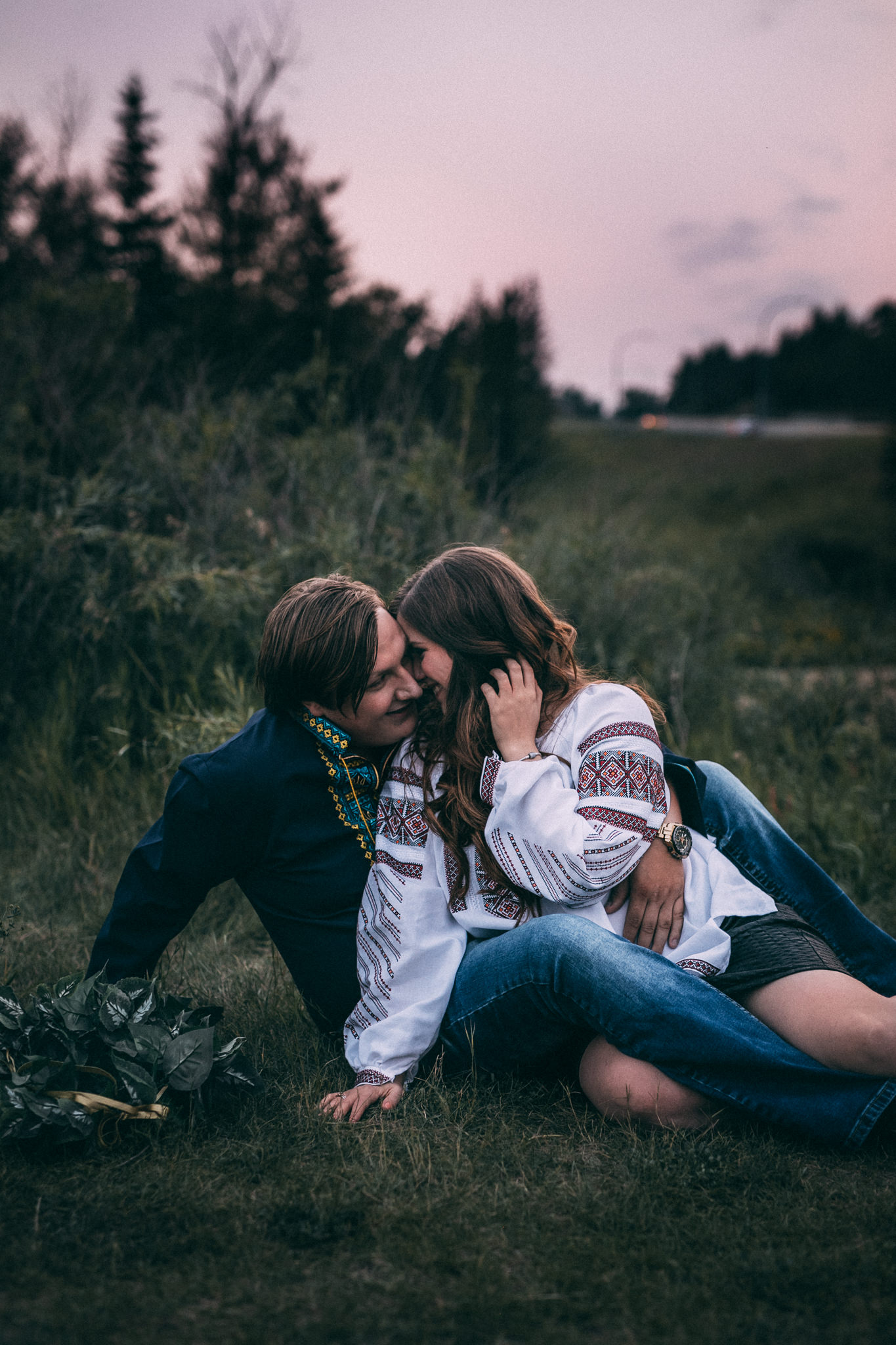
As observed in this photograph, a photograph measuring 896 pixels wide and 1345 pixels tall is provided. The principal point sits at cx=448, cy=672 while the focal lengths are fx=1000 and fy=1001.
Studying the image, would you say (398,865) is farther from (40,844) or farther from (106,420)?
(106,420)

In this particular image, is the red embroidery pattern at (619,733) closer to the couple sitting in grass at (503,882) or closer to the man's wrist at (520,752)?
the couple sitting in grass at (503,882)

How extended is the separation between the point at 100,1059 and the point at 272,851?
0.60m

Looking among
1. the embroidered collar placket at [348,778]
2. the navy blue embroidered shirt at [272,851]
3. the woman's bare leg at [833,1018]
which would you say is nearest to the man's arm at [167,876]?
the navy blue embroidered shirt at [272,851]

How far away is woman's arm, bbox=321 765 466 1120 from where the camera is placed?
2.41 m

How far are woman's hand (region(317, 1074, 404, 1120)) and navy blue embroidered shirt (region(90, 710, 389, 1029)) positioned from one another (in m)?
0.29

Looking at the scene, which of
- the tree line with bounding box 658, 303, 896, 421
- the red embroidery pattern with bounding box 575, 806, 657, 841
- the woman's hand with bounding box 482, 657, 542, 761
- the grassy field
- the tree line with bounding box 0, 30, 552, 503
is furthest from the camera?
the tree line with bounding box 658, 303, 896, 421

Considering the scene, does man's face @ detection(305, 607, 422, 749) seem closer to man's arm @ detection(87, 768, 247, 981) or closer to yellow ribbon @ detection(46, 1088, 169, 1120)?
man's arm @ detection(87, 768, 247, 981)

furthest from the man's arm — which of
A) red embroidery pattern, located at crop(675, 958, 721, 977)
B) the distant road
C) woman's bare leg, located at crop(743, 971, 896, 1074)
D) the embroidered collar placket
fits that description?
the distant road

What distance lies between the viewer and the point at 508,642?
259cm

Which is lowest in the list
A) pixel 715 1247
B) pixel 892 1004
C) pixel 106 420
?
pixel 715 1247

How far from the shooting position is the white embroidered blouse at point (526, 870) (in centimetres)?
233

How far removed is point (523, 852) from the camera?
91.8 inches

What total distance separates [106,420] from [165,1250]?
5435mm

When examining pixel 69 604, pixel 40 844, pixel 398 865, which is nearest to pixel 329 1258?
pixel 398 865
